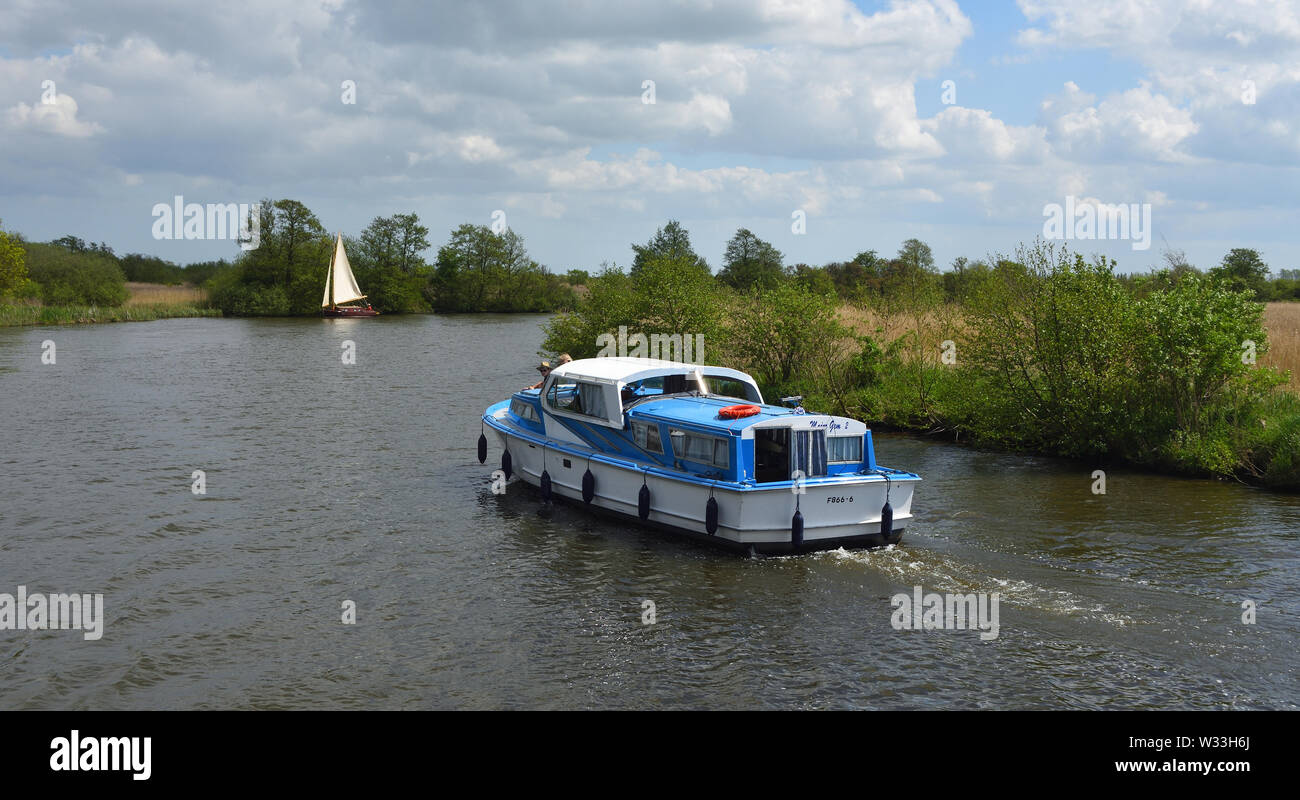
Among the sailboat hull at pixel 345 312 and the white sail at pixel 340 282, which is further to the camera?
the sailboat hull at pixel 345 312

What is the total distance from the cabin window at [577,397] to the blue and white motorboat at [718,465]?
4cm

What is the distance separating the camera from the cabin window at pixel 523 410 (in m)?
21.9

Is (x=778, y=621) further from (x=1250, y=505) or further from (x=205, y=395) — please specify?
(x=205, y=395)

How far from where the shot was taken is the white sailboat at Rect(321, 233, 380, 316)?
9750 centimetres

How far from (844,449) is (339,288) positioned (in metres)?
88.6

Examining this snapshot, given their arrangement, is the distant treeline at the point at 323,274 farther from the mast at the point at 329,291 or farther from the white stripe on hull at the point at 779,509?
the white stripe on hull at the point at 779,509

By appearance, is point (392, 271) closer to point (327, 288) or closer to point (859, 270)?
point (327, 288)

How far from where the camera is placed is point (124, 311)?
81.5m

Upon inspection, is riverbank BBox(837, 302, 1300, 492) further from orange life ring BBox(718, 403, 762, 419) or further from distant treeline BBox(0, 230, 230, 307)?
distant treeline BBox(0, 230, 230, 307)

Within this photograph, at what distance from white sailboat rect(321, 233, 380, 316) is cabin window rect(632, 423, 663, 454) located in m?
84.2

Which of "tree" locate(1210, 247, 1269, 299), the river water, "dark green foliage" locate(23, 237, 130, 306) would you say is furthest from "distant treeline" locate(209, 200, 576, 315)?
the river water

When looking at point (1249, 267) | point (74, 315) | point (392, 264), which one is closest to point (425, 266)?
point (392, 264)

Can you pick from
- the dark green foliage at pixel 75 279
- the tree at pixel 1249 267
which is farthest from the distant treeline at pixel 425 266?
the tree at pixel 1249 267

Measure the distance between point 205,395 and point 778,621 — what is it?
29.4 m
